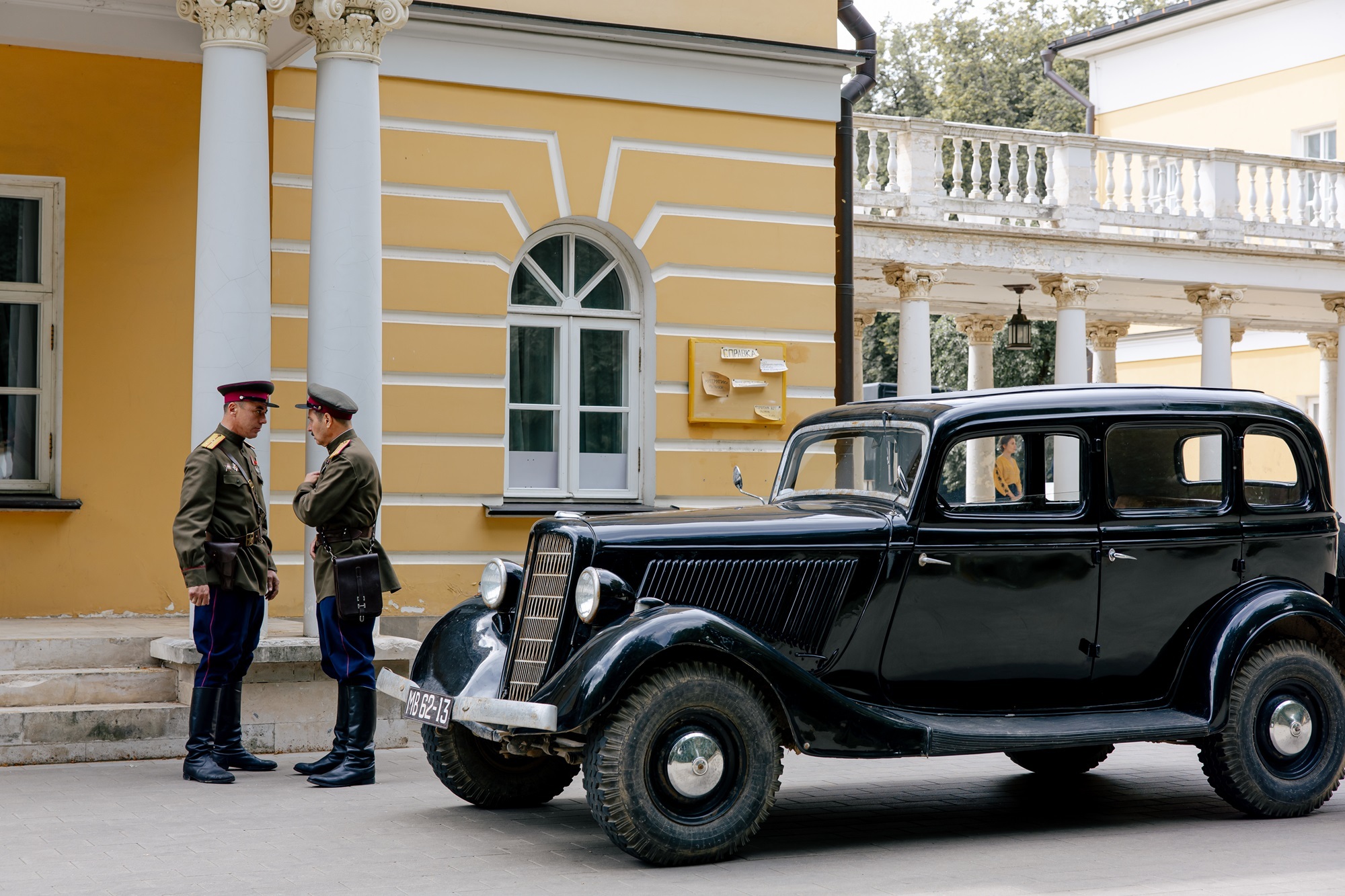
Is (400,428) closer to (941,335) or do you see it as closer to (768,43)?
(768,43)

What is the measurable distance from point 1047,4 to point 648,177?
3880cm

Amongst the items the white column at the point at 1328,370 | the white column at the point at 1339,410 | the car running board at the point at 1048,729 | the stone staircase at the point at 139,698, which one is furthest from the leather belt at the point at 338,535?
the white column at the point at 1328,370

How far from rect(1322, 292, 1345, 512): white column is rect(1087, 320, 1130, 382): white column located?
2.66 metres

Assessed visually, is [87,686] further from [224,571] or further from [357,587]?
[357,587]

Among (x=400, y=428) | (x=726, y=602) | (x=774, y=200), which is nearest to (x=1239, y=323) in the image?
(x=774, y=200)

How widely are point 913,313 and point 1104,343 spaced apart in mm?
6402

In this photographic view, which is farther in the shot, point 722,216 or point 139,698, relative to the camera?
point 722,216

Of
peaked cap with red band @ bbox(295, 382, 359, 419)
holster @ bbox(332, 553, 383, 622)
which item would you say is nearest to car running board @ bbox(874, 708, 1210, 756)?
holster @ bbox(332, 553, 383, 622)

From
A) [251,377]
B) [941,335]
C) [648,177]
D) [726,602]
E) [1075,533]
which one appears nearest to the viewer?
[726,602]

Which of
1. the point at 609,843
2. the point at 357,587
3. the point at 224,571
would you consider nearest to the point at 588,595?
the point at 609,843

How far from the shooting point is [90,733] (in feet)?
27.3

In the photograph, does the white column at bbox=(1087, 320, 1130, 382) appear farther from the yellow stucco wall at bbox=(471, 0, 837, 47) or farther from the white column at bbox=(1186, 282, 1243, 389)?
the yellow stucco wall at bbox=(471, 0, 837, 47)

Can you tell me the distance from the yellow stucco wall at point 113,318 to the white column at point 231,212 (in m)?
2.05

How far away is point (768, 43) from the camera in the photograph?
38.8 feet
